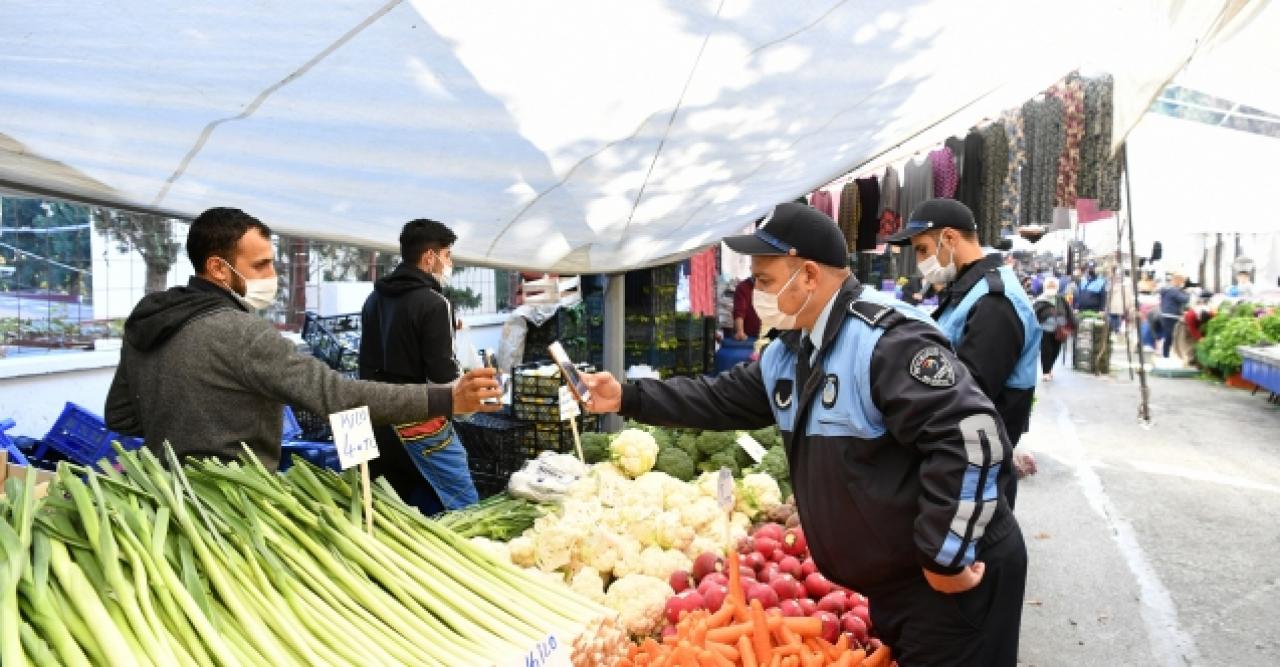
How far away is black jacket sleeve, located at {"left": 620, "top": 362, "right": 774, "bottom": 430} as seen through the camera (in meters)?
2.74

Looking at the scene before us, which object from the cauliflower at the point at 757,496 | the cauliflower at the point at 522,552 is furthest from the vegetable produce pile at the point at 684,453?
the cauliflower at the point at 522,552

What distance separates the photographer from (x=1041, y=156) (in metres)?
8.05

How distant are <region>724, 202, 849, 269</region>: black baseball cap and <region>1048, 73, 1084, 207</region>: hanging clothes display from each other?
6.78m

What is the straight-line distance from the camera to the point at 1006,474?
81.8 inches

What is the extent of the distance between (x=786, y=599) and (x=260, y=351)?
203cm

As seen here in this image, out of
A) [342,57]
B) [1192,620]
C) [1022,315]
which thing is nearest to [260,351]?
[342,57]

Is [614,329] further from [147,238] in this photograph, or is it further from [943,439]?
[147,238]

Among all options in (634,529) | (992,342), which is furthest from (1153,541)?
(634,529)

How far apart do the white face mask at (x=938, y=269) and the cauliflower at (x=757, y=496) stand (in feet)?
4.48

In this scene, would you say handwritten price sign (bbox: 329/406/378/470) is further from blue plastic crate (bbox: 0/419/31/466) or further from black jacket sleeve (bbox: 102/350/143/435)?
blue plastic crate (bbox: 0/419/31/466)

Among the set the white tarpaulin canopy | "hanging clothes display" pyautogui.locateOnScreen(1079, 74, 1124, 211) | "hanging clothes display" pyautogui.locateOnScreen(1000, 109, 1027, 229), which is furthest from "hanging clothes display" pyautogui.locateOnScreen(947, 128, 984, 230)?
the white tarpaulin canopy

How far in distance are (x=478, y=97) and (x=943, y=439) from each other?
66.2 inches

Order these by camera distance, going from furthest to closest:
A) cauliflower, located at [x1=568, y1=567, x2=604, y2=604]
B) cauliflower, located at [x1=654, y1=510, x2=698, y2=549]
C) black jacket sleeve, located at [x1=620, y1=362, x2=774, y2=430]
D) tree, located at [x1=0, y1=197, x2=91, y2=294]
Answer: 1. tree, located at [x1=0, y1=197, x2=91, y2=294]
2. cauliflower, located at [x1=654, y1=510, x2=698, y2=549]
3. cauliflower, located at [x1=568, y1=567, x2=604, y2=604]
4. black jacket sleeve, located at [x1=620, y1=362, x2=774, y2=430]

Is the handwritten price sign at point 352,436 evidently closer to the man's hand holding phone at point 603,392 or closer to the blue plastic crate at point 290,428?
the man's hand holding phone at point 603,392
